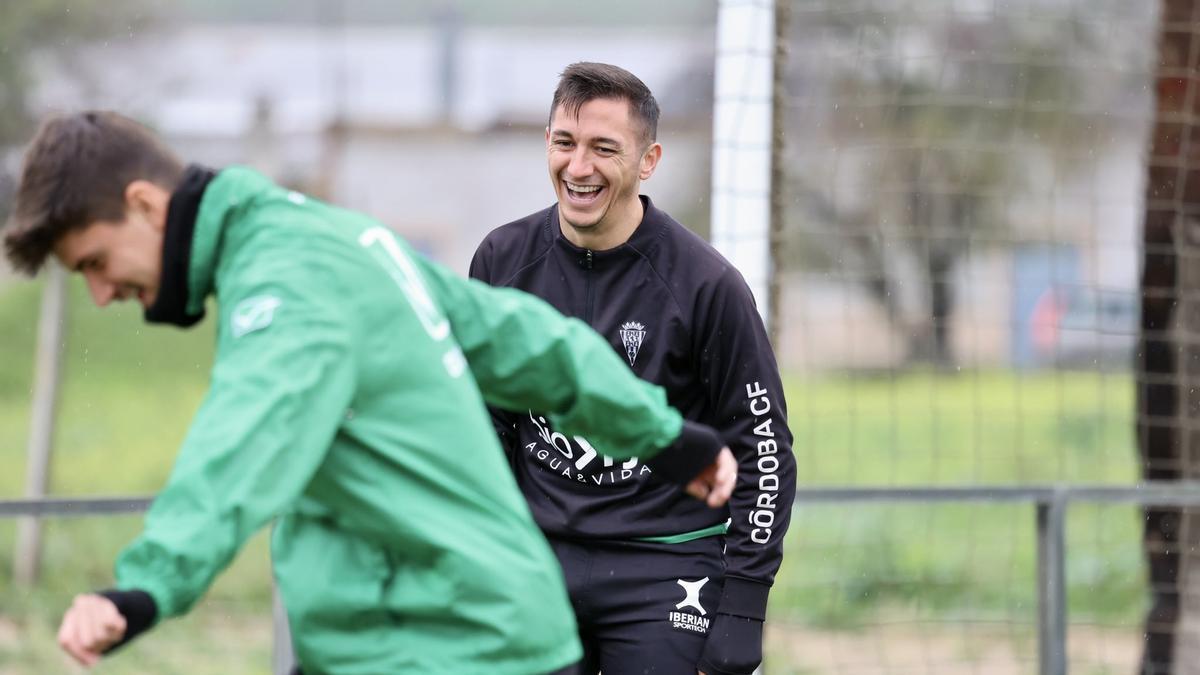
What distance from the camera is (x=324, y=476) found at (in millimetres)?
2764

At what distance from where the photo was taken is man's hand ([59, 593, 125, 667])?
7.70 feet

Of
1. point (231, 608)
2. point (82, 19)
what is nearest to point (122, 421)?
point (82, 19)

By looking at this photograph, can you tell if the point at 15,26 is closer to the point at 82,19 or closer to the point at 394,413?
the point at 82,19

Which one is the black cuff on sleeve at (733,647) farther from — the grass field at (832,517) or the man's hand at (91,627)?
the grass field at (832,517)

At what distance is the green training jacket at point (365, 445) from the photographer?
2572 millimetres

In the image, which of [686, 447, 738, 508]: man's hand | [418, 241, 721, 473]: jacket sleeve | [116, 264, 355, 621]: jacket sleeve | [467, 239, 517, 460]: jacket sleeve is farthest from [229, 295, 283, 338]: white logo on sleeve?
[467, 239, 517, 460]: jacket sleeve

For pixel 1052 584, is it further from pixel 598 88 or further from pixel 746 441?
pixel 598 88

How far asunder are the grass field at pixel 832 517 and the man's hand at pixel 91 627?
572cm

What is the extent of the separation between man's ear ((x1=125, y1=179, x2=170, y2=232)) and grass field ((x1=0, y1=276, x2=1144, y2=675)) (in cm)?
544

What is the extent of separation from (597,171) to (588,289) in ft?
1.03

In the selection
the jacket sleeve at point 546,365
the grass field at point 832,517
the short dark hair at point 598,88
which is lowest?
the grass field at point 832,517

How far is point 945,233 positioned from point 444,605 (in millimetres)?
5755

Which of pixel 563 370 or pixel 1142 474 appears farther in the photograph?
pixel 1142 474

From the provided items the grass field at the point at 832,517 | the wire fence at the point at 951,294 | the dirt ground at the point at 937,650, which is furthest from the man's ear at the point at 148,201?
the dirt ground at the point at 937,650
